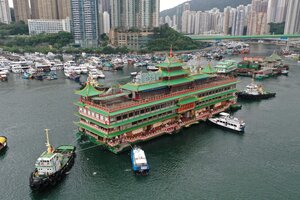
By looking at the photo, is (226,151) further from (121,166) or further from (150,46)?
(150,46)

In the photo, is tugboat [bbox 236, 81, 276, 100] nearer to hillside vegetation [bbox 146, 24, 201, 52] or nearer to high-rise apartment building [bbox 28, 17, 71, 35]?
hillside vegetation [bbox 146, 24, 201, 52]

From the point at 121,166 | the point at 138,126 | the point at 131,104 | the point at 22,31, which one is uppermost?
the point at 22,31

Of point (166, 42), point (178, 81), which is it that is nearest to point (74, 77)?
point (178, 81)

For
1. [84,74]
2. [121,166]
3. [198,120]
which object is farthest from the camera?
[84,74]

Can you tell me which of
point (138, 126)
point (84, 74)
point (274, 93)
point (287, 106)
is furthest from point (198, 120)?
point (84, 74)

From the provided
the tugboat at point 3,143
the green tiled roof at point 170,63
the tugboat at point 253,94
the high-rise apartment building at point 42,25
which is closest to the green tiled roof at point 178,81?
the green tiled roof at point 170,63

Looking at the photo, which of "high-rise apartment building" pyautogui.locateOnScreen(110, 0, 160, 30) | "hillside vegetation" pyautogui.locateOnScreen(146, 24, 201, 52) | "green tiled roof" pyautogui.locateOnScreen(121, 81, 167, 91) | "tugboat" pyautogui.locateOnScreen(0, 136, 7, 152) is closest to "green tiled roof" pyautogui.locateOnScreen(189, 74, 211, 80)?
"green tiled roof" pyautogui.locateOnScreen(121, 81, 167, 91)
